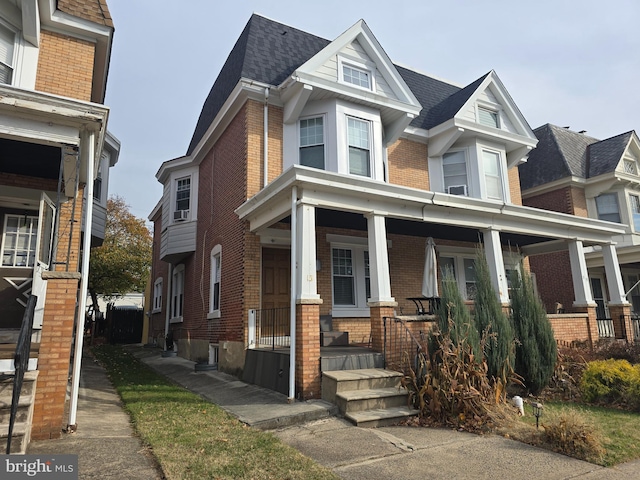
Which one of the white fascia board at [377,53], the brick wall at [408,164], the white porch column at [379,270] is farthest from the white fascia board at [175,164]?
the white porch column at [379,270]

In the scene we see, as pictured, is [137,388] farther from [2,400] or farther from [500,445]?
[500,445]

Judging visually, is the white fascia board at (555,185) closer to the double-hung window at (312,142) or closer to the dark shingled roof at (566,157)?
the dark shingled roof at (566,157)

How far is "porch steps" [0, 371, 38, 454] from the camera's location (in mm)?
4328

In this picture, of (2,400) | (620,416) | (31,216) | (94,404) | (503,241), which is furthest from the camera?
(503,241)

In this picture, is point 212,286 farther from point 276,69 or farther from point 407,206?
point 276,69

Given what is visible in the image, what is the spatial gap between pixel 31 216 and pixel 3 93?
3.52m

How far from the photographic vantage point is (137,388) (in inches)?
344

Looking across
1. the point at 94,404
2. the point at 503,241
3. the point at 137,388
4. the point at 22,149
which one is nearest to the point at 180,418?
the point at 94,404

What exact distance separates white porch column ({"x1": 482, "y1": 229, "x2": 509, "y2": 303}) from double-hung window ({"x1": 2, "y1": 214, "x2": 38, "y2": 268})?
972 cm

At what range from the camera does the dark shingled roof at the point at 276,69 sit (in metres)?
11.8

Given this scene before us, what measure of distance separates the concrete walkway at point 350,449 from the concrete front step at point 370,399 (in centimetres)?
25

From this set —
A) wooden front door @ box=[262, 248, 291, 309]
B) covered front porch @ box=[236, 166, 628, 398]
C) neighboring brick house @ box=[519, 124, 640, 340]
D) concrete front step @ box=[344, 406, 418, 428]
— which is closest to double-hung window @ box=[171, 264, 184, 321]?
wooden front door @ box=[262, 248, 291, 309]

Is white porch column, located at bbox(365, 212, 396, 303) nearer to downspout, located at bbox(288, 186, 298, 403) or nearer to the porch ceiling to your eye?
downspout, located at bbox(288, 186, 298, 403)

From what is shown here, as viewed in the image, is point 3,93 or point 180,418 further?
point 180,418
